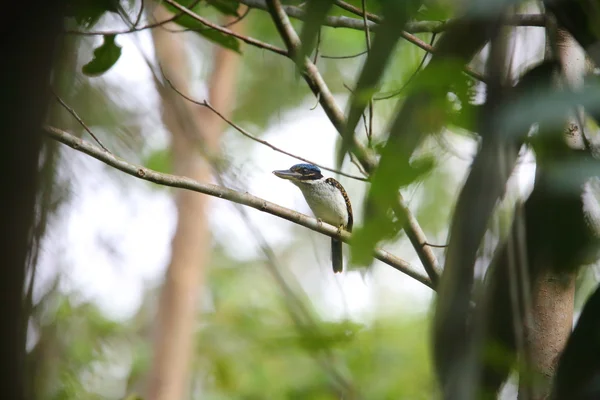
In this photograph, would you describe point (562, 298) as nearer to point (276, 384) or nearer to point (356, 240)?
point (356, 240)

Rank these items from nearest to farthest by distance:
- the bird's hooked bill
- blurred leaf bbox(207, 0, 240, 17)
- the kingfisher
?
blurred leaf bbox(207, 0, 240, 17)
the bird's hooked bill
the kingfisher

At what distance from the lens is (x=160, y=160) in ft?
29.6

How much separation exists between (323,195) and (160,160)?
15.1 feet

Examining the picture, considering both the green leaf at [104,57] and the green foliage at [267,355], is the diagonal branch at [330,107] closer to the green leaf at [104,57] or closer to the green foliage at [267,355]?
the green foliage at [267,355]

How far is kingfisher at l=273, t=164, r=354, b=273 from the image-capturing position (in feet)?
16.1

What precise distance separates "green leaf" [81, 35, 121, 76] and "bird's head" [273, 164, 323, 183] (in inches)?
92.7

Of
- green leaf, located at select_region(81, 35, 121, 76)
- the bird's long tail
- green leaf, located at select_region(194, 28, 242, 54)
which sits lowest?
green leaf, located at select_region(81, 35, 121, 76)

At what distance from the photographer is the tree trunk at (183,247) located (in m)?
8.05

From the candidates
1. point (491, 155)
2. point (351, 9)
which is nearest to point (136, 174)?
point (351, 9)

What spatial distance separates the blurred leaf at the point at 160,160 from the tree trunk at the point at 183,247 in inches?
11.2

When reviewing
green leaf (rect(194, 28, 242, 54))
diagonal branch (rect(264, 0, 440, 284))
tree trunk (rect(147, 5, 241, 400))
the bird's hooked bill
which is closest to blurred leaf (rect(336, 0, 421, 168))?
diagonal branch (rect(264, 0, 440, 284))

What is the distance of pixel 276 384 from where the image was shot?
7.74 metres

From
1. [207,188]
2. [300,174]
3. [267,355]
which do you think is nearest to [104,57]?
[207,188]

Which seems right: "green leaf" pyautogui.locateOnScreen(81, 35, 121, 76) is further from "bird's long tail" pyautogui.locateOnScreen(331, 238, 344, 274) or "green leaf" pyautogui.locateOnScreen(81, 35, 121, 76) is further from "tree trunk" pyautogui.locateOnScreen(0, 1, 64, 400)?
"bird's long tail" pyautogui.locateOnScreen(331, 238, 344, 274)
